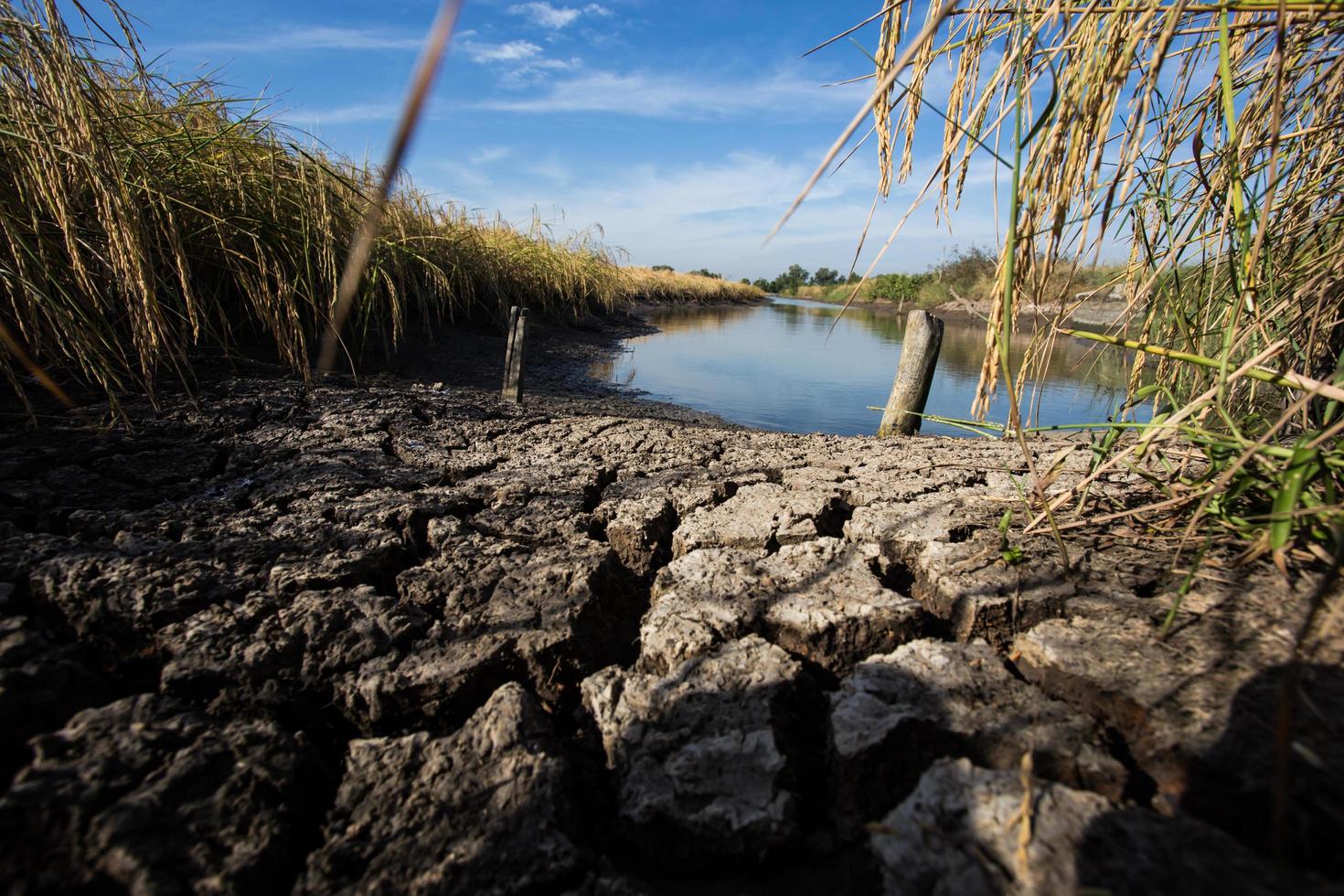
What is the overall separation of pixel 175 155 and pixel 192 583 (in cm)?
236

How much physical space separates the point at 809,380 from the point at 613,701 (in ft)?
20.5

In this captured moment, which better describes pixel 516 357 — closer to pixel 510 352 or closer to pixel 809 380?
pixel 510 352

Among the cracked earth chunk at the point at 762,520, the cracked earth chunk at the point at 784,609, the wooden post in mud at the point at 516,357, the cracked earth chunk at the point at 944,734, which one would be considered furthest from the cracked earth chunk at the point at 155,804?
the wooden post in mud at the point at 516,357

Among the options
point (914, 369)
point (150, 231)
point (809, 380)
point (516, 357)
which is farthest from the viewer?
point (809, 380)

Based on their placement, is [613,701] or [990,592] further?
[990,592]

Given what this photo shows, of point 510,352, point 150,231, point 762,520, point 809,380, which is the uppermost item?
point 150,231

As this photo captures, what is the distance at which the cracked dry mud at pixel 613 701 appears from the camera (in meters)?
0.81

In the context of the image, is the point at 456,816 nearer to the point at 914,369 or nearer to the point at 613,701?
the point at 613,701

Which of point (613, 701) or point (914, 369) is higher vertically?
point (914, 369)

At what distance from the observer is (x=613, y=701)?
44.8 inches

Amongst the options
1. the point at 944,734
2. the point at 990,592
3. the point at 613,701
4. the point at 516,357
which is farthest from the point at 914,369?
the point at 613,701

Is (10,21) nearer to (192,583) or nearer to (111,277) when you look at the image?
(111,277)

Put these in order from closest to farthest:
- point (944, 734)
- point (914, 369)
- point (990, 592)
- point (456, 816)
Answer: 1. point (456, 816)
2. point (944, 734)
3. point (990, 592)
4. point (914, 369)

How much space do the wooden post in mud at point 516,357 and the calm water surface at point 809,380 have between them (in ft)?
6.16
